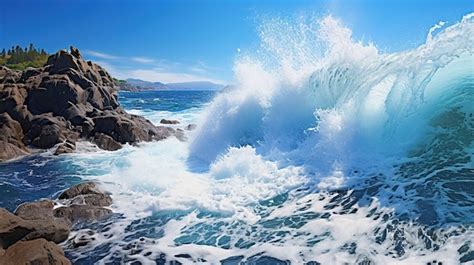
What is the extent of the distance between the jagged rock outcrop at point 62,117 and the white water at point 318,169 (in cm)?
258

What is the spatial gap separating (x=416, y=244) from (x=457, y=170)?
259cm

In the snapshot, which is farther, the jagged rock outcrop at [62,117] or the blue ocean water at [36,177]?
the jagged rock outcrop at [62,117]

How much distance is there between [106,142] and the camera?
51.2 ft

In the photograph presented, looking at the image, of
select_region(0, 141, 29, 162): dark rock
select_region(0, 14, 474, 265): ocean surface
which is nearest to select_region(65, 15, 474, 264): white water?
select_region(0, 14, 474, 265): ocean surface

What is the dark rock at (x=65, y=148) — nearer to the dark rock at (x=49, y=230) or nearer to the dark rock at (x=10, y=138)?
the dark rock at (x=10, y=138)

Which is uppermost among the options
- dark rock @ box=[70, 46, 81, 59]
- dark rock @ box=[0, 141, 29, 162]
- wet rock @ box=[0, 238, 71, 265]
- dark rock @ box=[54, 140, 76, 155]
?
dark rock @ box=[70, 46, 81, 59]

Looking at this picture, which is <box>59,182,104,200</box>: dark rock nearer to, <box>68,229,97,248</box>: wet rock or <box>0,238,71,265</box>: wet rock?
<box>68,229,97,248</box>: wet rock

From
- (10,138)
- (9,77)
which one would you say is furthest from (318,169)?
(9,77)

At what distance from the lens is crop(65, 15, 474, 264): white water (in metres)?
5.58

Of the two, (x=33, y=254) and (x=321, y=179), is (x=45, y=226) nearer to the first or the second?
(x=33, y=254)

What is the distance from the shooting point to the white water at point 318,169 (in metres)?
5.58

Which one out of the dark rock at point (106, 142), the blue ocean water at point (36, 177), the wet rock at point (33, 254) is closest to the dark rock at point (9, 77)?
the dark rock at point (106, 142)

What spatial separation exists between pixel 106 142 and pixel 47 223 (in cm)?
993

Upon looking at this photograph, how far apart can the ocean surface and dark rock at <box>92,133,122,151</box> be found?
7.70ft
